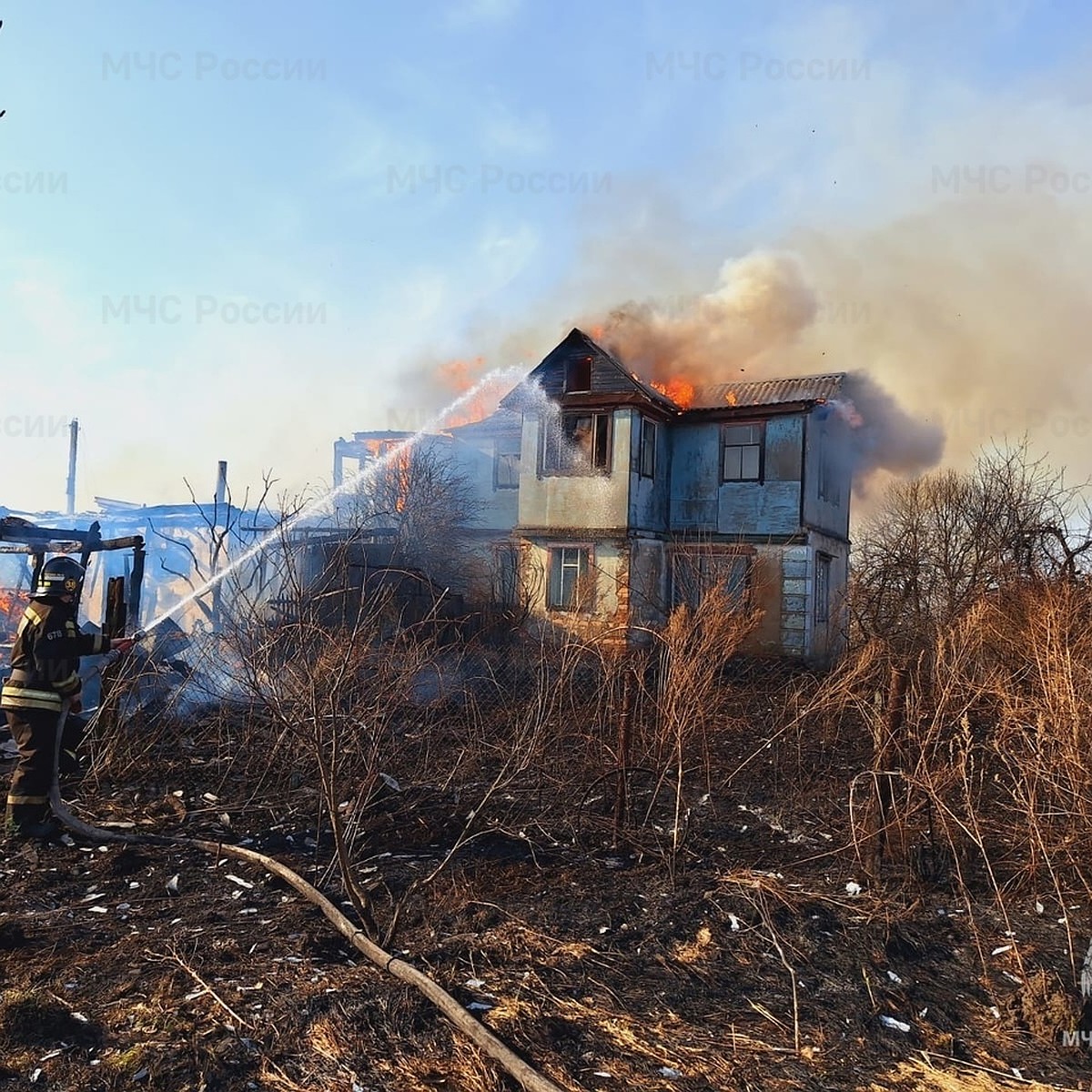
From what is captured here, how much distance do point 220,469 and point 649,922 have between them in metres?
31.1

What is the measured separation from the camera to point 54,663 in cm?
632

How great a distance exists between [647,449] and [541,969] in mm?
16530

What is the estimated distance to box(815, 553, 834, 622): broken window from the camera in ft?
65.0

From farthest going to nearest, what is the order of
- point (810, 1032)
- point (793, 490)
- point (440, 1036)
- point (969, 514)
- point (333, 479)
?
point (333, 479), point (969, 514), point (793, 490), point (810, 1032), point (440, 1036)

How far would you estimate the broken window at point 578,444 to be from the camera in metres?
19.6

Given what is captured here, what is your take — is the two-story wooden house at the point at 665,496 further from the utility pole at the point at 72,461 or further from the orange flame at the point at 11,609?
the utility pole at the point at 72,461

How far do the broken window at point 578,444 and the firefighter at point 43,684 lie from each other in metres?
13.9

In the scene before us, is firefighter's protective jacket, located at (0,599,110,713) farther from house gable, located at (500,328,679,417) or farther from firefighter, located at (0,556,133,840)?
house gable, located at (500,328,679,417)

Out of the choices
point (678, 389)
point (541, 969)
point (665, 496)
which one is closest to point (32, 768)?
point (541, 969)

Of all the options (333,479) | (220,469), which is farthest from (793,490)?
(333,479)

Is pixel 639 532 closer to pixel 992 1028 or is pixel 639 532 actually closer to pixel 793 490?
pixel 793 490

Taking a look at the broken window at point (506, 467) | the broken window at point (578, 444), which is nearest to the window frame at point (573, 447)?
the broken window at point (578, 444)

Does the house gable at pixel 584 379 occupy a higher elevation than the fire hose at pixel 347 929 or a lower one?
higher

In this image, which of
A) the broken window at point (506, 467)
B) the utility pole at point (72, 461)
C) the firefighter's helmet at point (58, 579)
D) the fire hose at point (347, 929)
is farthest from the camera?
the utility pole at point (72, 461)
